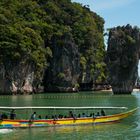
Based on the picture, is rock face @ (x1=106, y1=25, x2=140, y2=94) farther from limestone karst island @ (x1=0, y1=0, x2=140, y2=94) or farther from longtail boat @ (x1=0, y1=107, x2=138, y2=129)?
longtail boat @ (x1=0, y1=107, x2=138, y2=129)

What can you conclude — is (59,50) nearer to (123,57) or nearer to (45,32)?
(45,32)

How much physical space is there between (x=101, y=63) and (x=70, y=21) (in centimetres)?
1663

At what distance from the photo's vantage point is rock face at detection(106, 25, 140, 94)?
104 m

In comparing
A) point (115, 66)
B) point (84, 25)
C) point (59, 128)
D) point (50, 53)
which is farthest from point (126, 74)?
point (59, 128)

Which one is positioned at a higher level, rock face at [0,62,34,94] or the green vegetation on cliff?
the green vegetation on cliff

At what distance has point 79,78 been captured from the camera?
124 m

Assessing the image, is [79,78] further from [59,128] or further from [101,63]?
[59,128]

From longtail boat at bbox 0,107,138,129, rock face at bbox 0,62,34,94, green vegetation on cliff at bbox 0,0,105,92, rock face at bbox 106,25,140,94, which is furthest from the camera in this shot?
rock face at bbox 106,25,140,94

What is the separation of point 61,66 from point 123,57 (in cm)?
1832

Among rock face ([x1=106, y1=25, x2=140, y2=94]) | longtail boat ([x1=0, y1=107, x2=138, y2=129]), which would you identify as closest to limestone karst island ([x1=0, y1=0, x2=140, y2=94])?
rock face ([x1=106, y1=25, x2=140, y2=94])

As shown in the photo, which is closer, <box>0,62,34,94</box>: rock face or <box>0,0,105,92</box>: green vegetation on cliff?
<box>0,62,34,94</box>: rock face

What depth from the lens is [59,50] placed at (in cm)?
11388

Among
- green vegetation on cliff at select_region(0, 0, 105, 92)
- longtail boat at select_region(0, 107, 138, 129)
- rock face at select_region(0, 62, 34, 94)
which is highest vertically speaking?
green vegetation on cliff at select_region(0, 0, 105, 92)

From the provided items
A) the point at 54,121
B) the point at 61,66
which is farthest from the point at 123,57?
the point at 54,121
